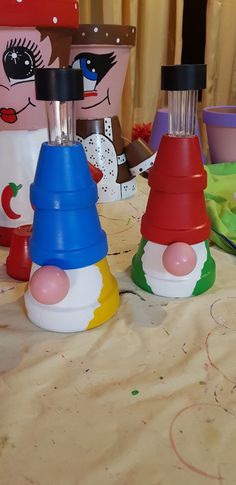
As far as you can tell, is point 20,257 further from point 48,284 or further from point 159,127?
point 159,127

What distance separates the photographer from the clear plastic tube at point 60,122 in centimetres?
44

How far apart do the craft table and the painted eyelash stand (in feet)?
1.00

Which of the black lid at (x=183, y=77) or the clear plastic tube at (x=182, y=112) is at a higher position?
the black lid at (x=183, y=77)

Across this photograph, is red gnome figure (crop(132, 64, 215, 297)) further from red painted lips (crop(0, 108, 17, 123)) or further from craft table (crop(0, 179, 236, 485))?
red painted lips (crop(0, 108, 17, 123))

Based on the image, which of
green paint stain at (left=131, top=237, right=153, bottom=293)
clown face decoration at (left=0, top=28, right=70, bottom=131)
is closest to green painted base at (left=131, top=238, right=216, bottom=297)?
green paint stain at (left=131, top=237, right=153, bottom=293)

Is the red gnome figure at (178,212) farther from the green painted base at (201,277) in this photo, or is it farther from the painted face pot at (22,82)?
the painted face pot at (22,82)

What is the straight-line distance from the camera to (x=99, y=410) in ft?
1.13

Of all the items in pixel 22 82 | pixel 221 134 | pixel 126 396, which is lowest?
pixel 126 396

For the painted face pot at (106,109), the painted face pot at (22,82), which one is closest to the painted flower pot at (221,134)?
the painted face pot at (106,109)

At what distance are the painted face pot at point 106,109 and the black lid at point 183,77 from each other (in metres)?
0.35

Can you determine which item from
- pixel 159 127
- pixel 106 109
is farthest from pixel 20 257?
pixel 159 127

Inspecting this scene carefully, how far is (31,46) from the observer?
0.57m

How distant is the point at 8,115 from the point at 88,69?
0.24 metres

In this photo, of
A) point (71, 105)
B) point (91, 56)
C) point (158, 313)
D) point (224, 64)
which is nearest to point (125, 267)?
point (158, 313)
